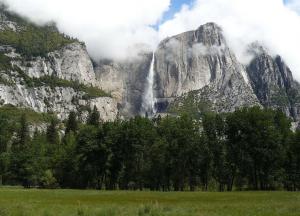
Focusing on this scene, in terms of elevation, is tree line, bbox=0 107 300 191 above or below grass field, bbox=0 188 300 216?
above

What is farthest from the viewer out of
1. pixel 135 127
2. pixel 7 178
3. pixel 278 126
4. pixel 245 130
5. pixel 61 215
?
pixel 7 178

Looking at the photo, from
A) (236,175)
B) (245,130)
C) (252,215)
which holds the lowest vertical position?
(252,215)

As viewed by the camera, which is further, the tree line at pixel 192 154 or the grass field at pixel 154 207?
the tree line at pixel 192 154

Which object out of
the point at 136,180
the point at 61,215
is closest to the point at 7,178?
the point at 136,180

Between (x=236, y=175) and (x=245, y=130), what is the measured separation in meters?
16.6

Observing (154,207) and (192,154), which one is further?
(192,154)

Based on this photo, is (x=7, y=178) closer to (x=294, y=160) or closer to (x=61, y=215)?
(x=294, y=160)

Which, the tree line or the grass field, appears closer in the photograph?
the grass field

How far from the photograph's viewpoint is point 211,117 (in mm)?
116812

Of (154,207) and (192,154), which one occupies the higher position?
(192,154)

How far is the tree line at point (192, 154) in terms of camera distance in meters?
103

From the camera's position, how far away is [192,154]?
11319 centimetres

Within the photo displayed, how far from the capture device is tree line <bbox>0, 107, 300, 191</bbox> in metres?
103

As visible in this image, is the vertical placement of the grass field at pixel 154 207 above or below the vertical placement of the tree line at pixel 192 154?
below
